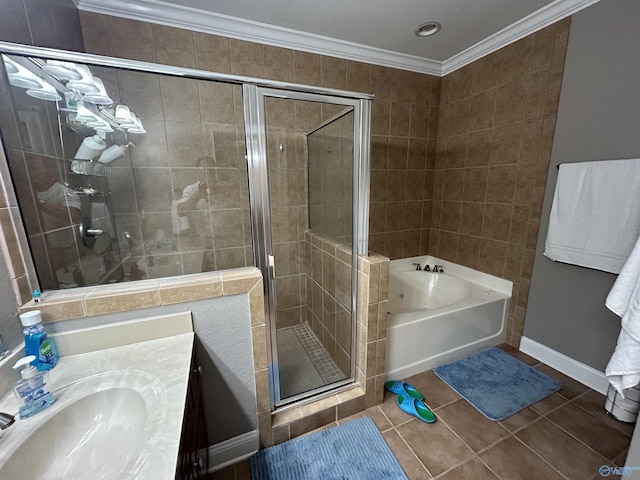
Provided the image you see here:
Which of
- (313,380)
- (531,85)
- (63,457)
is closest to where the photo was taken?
(63,457)

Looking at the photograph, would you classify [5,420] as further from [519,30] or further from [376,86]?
[519,30]

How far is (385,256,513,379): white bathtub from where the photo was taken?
1772mm

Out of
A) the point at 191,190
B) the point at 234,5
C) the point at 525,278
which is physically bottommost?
the point at 525,278

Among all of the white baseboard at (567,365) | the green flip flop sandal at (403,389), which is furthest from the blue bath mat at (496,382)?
the green flip flop sandal at (403,389)

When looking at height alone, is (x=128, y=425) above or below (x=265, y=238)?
below

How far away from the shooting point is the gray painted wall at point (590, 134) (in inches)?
55.5

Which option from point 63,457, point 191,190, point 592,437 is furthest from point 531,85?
point 63,457

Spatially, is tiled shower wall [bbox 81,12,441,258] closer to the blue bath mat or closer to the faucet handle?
the blue bath mat

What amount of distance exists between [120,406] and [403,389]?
1548 mm

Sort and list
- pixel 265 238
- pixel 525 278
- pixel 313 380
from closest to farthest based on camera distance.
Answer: pixel 265 238
pixel 313 380
pixel 525 278

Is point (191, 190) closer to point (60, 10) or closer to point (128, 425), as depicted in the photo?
point (128, 425)

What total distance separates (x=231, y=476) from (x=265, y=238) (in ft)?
3.80

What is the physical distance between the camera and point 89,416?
746 mm

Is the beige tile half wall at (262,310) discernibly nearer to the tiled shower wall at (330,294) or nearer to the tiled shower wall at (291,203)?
the tiled shower wall at (330,294)
